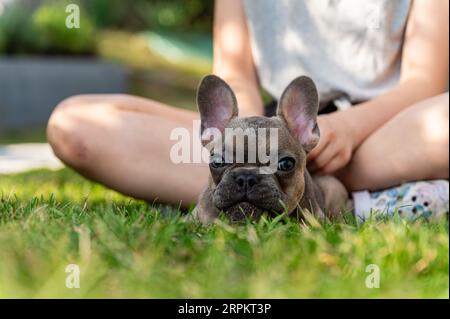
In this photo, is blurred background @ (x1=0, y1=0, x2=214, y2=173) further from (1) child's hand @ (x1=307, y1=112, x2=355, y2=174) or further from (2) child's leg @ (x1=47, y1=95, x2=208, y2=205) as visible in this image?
(1) child's hand @ (x1=307, y1=112, x2=355, y2=174)

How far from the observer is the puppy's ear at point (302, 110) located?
2828mm

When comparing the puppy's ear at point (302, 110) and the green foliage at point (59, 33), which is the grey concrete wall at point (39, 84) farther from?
the puppy's ear at point (302, 110)

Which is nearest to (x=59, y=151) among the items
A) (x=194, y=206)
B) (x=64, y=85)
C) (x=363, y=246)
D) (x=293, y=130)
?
(x=194, y=206)

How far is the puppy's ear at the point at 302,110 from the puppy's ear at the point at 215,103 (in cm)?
19

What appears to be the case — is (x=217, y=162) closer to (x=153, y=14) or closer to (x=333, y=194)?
(x=333, y=194)

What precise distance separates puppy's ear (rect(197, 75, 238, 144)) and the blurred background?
13.6 feet

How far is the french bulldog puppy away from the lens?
99.3 inches

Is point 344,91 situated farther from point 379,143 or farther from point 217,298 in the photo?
point 217,298

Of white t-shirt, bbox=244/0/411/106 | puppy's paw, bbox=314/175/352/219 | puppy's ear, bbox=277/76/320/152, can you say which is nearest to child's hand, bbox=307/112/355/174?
puppy's paw, bbox=314/175/352/219

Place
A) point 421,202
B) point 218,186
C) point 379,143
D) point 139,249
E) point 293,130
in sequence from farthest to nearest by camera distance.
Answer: point 379,143
point 421,202
point 293,130
point 218,186
point 139,249

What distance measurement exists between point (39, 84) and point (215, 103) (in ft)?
24.2

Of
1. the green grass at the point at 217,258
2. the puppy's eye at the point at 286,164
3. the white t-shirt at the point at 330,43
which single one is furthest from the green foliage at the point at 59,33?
the green grass at the point at 217,258

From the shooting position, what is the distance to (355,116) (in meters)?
3.40

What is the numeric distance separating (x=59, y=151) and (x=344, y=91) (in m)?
1.43
